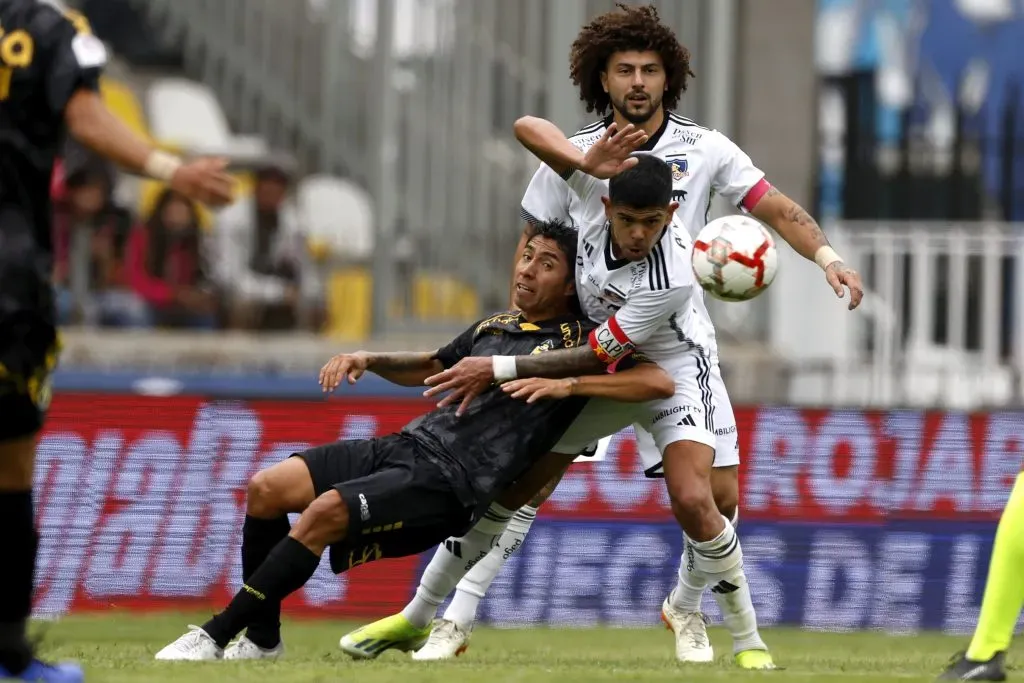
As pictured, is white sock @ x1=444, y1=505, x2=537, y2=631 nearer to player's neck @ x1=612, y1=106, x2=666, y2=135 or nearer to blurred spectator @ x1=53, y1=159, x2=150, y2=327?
player's neck @ x1=612, y1=106, x2=666, y2=135

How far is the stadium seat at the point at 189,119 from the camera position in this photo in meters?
16.8

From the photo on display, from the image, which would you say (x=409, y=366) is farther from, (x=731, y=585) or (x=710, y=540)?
(x=731, y=585)

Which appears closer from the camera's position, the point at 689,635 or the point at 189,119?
the point at 689,635

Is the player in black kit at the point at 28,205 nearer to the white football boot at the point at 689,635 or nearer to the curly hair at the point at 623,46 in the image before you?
the curly hair at the point at 623,46

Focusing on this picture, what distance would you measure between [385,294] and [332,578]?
211 inches

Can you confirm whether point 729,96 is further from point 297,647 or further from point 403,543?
point 403,543

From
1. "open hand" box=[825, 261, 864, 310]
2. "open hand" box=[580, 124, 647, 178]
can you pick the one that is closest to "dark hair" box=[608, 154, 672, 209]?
"open hand" box=[580, 124, 647, 178]

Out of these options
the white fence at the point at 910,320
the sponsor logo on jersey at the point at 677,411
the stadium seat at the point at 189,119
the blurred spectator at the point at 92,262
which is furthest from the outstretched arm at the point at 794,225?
the stadium seat at the point at 189,119

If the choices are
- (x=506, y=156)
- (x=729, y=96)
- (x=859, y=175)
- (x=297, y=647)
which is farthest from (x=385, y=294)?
(x=297, y=647)

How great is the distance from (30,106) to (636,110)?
8.85ft

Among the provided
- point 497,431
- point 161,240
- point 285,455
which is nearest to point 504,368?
point 497,431

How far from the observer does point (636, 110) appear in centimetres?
736

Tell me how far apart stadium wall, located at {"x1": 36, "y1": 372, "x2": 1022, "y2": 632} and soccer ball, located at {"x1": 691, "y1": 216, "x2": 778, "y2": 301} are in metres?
3.16

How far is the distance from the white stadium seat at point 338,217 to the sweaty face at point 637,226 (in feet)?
27.8
